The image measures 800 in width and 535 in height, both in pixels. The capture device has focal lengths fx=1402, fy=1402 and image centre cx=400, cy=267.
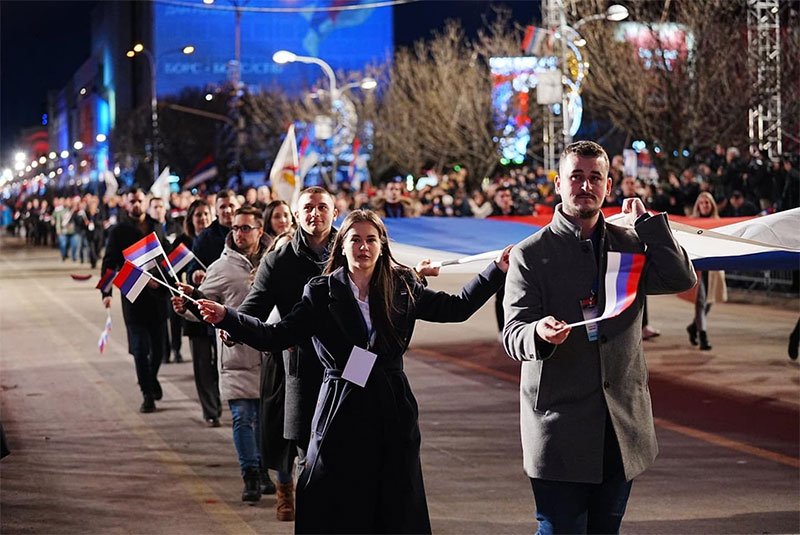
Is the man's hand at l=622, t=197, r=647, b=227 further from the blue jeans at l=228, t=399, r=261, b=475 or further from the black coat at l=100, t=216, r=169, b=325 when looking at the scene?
the black coat at l=100, t=216, r=169, b=325

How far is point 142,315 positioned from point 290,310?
5451 millimetres

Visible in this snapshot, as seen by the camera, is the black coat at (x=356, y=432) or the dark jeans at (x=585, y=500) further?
the black coat at (x=356, y=432)

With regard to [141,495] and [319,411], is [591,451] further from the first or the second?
[141,495]

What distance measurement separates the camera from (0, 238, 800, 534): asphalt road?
323 inches

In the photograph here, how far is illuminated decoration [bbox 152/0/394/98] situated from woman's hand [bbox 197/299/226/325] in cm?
10537

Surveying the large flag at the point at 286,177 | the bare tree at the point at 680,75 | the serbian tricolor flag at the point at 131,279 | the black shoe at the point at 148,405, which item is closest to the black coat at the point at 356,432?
the serbian tricolor flag at the point at 131,279

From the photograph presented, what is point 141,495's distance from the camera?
8.91 metres

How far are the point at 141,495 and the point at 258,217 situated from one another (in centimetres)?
200

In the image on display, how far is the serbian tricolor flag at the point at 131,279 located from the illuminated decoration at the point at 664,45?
2264 centimetres

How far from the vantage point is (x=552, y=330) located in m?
4.90

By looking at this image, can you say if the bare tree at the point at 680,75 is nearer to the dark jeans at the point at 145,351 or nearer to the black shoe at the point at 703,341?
the black shoe at the point at 703,341

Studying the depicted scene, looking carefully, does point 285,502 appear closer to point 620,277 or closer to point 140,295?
point 620,277

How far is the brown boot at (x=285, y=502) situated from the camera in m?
8.23

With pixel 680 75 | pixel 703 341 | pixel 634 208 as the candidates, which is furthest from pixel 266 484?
pixel 680 75
